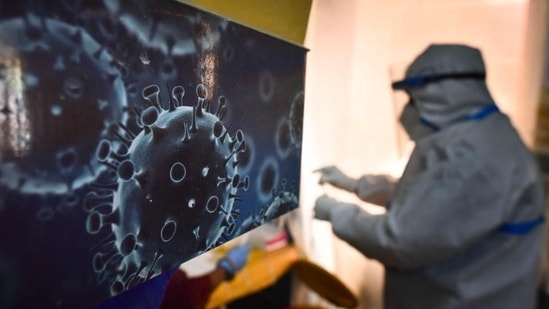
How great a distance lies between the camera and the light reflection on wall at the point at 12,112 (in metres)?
0.29

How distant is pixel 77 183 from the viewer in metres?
0.34

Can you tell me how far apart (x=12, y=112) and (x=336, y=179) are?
726mm

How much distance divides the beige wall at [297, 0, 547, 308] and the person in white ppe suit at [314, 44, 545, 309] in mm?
164

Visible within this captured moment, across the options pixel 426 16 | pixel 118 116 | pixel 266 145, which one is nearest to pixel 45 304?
pixel 118 116

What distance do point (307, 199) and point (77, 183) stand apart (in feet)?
2.05

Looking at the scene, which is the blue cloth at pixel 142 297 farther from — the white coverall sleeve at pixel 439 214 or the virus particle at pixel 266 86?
the white coverall sleeve at pixel 439 214

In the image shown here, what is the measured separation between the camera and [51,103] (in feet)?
1.04

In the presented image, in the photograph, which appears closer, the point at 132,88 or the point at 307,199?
the point at 132,88

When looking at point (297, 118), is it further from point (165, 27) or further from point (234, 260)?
point (234, 260)

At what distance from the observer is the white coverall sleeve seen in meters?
0.67

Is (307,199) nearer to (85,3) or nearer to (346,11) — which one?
(346,11)

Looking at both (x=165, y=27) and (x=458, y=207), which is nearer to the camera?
(x=165, y=27)

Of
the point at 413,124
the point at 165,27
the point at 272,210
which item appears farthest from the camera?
the point at 413,124

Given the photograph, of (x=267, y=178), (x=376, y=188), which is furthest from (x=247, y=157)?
(x=376, y=188)
